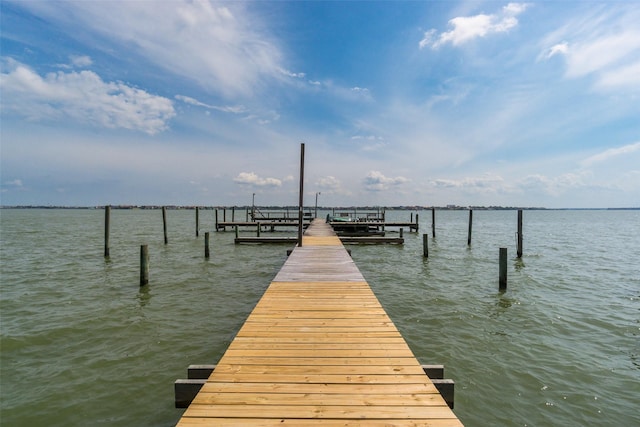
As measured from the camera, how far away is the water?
4789 mm

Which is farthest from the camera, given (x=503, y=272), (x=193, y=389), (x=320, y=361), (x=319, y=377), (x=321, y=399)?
(x=503, y=272)

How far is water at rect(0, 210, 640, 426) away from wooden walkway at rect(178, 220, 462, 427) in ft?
5.85

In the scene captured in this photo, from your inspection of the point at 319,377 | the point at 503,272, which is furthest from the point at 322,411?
the point at 503,272

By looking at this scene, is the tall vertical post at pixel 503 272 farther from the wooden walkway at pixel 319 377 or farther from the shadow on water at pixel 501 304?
the wooden walkway at pixel 319 377

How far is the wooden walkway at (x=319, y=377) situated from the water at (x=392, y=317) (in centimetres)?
178

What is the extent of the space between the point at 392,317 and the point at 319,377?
A: 5598mm

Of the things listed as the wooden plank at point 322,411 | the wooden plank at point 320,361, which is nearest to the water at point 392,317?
the wooden plank at point 320,361

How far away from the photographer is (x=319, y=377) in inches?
131

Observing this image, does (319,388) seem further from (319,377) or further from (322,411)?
(322,411)

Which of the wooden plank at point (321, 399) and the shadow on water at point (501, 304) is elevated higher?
the wooden plank at point (321, 399)

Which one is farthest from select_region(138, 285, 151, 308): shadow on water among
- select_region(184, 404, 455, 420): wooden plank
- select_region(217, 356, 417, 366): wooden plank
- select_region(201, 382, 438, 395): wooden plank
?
select_region(184, 404, 455, 420): wooden plank

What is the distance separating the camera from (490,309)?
9.32 metres

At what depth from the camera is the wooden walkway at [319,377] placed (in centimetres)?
268

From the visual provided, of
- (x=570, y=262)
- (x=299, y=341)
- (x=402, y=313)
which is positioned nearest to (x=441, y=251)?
(x=570, y=262)
